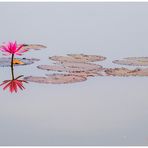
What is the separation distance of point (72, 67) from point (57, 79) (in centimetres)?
42

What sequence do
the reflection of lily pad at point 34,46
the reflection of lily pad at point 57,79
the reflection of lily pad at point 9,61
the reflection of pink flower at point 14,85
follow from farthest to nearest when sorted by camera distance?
the reflection of lily pad at point 34,46, the reflection of lily pad at point 9,61, the reflection of lily pad at point 57,79, the reflection of pink flower at point 14,85

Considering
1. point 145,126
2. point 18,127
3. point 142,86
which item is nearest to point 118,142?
point 145,126

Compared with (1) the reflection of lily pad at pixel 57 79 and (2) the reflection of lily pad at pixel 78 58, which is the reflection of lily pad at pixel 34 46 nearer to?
(2) the reflection of lily pad at pixel 78 58

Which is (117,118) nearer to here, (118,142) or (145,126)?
(145,126)

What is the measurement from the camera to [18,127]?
8.89ft

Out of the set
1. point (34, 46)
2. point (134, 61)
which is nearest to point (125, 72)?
point (134, 61)

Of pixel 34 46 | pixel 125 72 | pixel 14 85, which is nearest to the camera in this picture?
pixel 14 85

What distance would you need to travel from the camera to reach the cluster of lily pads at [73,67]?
3.61 metres

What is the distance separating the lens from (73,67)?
4.01 metres

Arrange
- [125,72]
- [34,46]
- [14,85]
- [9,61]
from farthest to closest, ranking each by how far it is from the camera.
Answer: [34,46], [9,61], [125,72], [14,85]

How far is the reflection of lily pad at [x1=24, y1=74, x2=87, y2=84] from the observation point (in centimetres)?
356

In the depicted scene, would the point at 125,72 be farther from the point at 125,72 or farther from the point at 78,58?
the point at 78,58

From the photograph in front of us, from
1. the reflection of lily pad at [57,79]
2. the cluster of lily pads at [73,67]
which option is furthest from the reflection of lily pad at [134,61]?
the reflection of lily pad at [57,79]

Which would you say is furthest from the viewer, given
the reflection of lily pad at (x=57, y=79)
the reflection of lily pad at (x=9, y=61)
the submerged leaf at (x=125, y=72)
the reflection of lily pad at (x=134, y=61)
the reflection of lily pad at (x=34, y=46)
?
the reflection of lily pad at (x=34, y=46)
